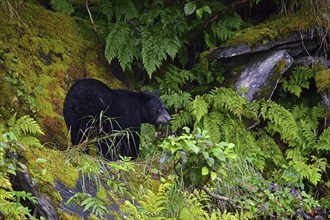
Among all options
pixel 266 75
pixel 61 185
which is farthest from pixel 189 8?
pixel 61 185

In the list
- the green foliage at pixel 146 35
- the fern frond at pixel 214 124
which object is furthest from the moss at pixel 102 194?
the green foliage at pixel 146 35

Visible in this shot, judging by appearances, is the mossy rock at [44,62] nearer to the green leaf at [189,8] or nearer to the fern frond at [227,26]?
the green leaf at [189,8]

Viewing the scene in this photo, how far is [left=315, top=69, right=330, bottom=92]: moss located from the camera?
8133 mm

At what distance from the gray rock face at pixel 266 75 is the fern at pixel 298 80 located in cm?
31

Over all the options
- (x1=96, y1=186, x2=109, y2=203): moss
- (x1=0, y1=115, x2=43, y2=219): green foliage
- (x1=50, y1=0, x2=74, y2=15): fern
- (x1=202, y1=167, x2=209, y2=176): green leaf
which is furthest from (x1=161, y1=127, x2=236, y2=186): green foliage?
(x1=50, y1=0, x2=74, y2=15): fern

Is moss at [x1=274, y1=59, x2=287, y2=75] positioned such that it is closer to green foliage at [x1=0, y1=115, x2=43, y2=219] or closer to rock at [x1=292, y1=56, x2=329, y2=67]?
rock at [x1=292, y1=56, x2=329, y2=67]

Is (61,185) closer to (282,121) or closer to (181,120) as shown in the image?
(181,120)

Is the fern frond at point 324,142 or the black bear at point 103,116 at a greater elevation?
the black bear at point 103,116

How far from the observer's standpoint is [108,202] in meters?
4.58

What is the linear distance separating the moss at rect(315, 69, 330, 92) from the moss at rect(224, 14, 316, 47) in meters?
0.70

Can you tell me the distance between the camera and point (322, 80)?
817 centimetres

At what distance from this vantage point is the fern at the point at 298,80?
27.2 feet

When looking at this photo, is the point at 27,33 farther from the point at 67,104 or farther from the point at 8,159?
the point at 8,159

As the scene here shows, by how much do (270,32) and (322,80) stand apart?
106cm
